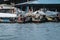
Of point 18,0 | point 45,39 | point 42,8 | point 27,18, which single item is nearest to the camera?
point 45,39

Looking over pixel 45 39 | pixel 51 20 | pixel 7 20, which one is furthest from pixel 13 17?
pixel 45 39

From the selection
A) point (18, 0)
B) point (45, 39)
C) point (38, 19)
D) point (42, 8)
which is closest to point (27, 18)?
point (38, 19)

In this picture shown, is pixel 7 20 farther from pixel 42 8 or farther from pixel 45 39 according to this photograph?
pixel 45 39

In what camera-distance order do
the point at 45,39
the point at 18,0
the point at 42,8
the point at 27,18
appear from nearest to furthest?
the point at 45,39, the point at 27,18, the point at 42,8, the point at 18,0

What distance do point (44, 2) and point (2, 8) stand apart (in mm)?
9203

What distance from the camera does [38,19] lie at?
62688 mm

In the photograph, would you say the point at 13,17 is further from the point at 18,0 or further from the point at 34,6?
the point at 18,0

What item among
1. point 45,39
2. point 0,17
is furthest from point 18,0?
point 45,39

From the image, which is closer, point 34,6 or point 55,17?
point 55,17

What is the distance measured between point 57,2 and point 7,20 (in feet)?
63.0

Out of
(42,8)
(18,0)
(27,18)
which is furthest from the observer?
(18,0)

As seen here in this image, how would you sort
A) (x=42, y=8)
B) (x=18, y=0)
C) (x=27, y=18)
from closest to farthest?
(x=27, y=18) < (x=42, y=8) < (x=18, y=0)

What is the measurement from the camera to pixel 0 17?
6525 cm

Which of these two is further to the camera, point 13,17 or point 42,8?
point 42,8
